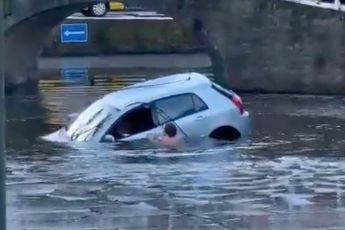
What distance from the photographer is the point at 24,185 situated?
13125mm

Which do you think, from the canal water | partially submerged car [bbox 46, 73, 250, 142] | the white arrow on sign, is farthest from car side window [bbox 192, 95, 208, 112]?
the white arrow on sign

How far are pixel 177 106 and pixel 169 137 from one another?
525 mm

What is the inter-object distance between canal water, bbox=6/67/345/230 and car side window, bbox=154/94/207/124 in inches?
24.5

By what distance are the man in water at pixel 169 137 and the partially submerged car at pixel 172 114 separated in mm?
92

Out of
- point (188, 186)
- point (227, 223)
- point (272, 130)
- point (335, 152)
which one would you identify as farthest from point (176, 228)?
point (272, 130)

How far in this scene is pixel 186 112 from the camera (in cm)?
1991

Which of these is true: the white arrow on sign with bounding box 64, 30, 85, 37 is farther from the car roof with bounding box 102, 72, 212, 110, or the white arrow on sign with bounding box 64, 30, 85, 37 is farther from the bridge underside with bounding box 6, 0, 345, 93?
the car roof with bounding box 102, 72, 212, 110

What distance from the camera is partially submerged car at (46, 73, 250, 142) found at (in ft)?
64.5

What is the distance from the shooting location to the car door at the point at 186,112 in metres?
19.8

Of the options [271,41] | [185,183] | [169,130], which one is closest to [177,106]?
[169,130]

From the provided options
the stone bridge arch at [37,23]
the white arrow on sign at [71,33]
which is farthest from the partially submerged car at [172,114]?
the white arrow on sign at [71,33]

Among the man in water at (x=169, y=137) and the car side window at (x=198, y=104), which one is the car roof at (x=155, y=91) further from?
the man in water at (x=169, y=137)

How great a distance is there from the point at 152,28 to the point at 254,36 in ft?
46.4

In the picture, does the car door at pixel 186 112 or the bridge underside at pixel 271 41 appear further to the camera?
the bridge underside at pixel 271 41
